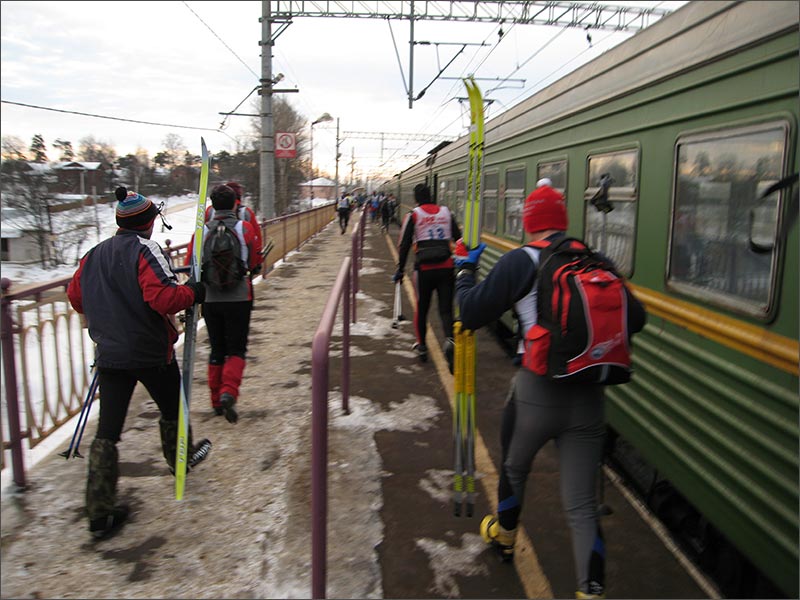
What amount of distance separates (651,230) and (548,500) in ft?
5.62

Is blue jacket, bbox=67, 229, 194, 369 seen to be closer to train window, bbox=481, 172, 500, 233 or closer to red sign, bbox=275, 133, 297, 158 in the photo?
train window, bbox=481, 172, 500, 233

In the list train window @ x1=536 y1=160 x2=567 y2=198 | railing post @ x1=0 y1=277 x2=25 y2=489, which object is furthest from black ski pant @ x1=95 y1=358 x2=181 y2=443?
train window @ x1=536 y1=160 x2=567 y2=198

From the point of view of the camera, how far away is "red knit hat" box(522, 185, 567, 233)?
2.60 meters

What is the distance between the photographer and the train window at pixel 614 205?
3719 millimetres

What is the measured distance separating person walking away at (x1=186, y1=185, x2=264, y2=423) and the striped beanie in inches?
45.7

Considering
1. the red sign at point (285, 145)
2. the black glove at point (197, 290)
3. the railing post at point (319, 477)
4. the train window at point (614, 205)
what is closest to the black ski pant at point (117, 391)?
the black glove at point (197, 290)

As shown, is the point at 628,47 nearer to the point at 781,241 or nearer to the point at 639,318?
the point at 781,241

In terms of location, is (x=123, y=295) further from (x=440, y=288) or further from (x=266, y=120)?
(x=266, y=120)

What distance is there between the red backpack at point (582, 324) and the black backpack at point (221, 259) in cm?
285

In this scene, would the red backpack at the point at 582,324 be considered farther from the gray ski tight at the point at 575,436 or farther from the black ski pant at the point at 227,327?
the black ski pant at the point at 227,327

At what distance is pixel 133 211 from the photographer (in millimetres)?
3291

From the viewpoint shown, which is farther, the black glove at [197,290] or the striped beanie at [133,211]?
the black glove at [197,290]

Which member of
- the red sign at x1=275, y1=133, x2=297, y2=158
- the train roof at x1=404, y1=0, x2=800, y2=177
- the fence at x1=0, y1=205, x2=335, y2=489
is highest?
the red sign at x1=275, y1=133, x2=297, y2=158

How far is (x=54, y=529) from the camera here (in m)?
3.24
